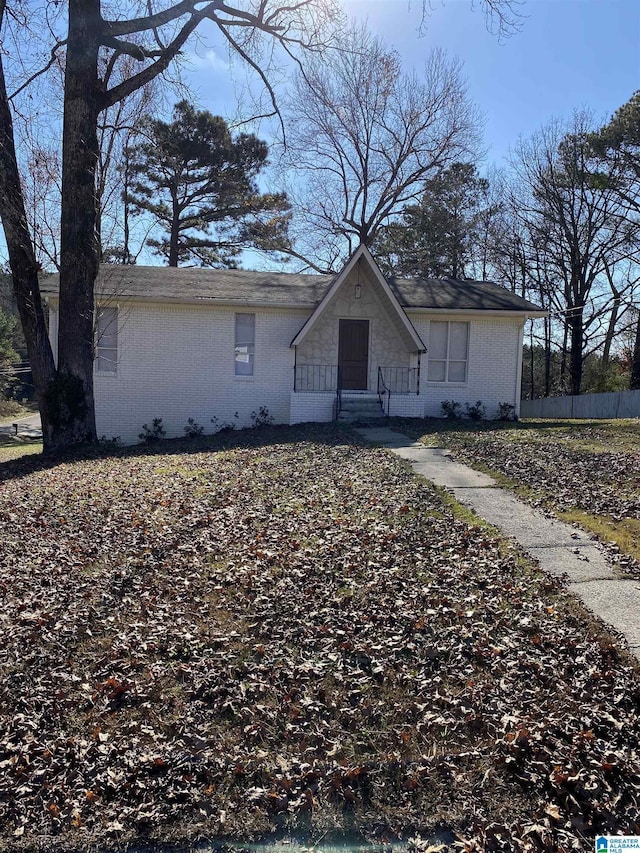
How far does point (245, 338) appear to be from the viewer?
53.7 feet

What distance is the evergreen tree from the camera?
2683 cm

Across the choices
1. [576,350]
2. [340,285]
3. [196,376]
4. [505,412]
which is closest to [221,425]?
[196,376]

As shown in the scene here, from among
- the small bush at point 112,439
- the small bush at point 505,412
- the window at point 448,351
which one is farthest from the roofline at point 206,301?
the small bush at point 505,412

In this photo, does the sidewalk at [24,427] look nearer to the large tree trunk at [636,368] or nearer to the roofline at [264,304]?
the roofline at [264,304]

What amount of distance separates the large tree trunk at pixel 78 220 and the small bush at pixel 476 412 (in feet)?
34.0

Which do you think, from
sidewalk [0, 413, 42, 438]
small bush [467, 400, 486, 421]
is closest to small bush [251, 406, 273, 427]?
small bush [467, 400, 486, 421]

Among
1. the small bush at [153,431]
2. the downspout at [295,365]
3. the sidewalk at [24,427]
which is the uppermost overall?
the downspout at [295,365]

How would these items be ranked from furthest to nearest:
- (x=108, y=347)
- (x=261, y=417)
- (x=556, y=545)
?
(x=261, y=417) → (x=108, y=347) → (x=556, y=545)

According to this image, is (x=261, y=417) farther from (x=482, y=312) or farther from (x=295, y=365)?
(x=482, y=312)

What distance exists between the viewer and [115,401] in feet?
51.8

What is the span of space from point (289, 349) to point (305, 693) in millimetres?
13483

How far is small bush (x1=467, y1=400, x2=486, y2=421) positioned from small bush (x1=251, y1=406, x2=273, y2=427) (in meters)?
5.78

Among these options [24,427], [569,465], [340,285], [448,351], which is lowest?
[24,427]

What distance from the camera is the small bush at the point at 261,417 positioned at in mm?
16281
